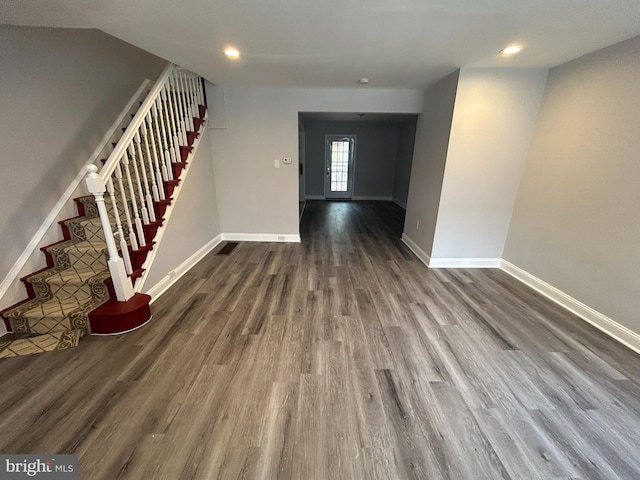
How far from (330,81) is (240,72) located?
1.12m

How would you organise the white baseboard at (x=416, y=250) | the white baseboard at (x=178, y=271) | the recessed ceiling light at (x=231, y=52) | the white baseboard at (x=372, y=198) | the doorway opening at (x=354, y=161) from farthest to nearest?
the white baseboard at (x=372, y=198) → the doorway opening at (x=354, y=161) → the white baseboard at (x=416, y=250) → the white baseboard at (x=178, y=271) → the recessed ceiling light at (x=231, y=52)

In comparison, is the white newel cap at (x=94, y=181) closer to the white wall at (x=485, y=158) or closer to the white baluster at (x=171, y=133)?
the white baluster at (x=171, y=133)

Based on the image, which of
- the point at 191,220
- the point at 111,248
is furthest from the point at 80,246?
the point at 191,220

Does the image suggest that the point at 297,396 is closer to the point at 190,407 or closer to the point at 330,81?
the point at 190,407

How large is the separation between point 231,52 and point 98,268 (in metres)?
2.36

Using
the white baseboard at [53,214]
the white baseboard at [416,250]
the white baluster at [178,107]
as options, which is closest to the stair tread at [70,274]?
the white baseboard at [53,214]

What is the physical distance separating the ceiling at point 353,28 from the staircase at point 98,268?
29.8 inches

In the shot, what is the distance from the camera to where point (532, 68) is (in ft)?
8.98

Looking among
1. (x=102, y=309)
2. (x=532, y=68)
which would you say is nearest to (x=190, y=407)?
(x=102, y=309)

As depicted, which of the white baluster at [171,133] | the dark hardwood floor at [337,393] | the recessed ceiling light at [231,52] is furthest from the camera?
the white baluster at [171,133]

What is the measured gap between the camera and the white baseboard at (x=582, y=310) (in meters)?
2.02

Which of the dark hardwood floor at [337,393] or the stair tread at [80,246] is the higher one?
the stair tread at [80,246]

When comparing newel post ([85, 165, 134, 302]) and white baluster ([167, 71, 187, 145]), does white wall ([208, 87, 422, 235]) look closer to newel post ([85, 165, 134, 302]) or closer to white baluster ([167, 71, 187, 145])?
white baluster ([167, 71, 187, 145])

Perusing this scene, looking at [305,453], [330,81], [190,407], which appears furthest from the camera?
[330,81]
